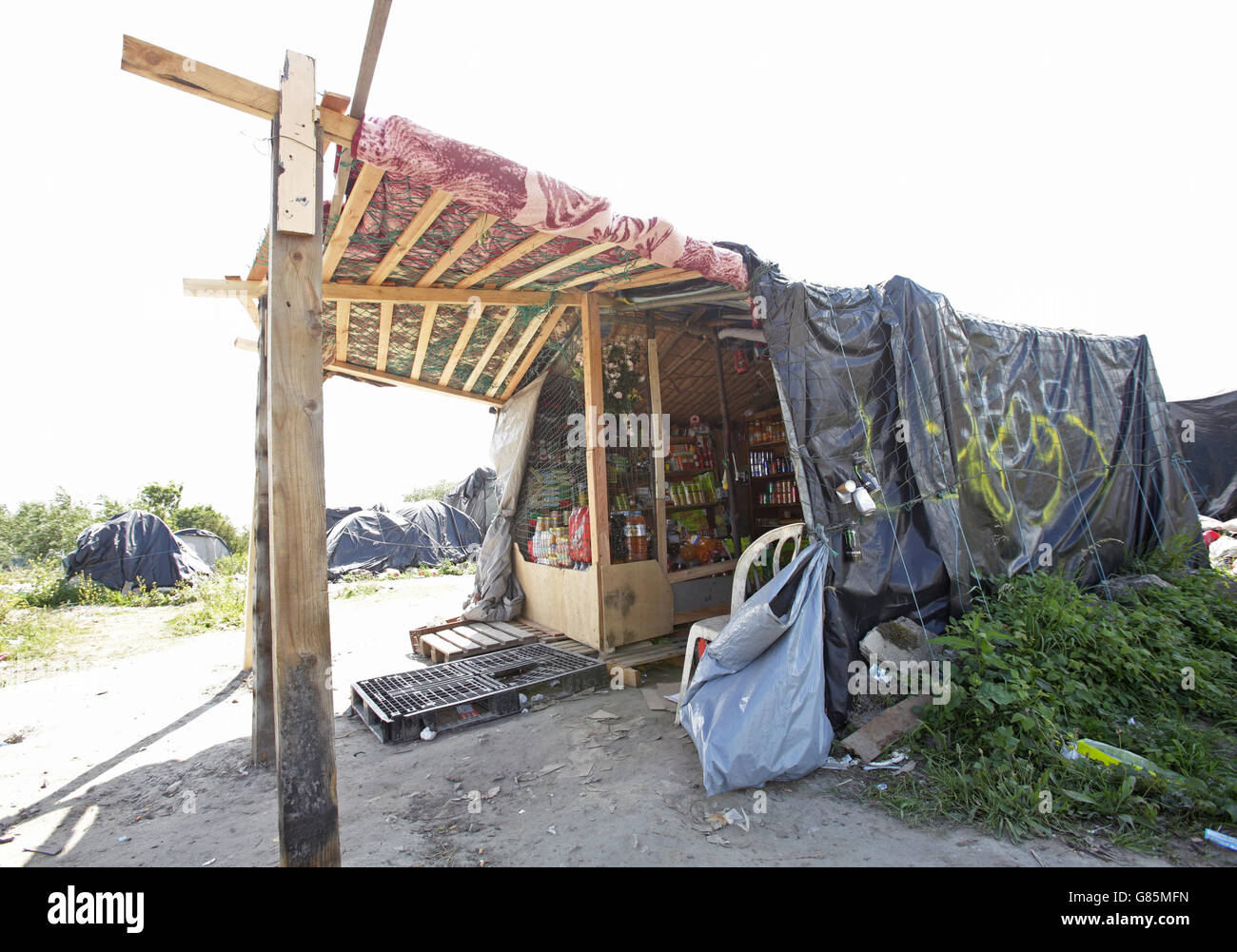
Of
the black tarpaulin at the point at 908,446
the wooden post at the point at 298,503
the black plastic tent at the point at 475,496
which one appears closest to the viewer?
the wooden post at the point at 298,503

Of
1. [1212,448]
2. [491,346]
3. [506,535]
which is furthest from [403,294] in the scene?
[1212,448]

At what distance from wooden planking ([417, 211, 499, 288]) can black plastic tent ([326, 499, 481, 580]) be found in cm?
1005

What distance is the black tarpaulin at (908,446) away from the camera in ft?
11.8

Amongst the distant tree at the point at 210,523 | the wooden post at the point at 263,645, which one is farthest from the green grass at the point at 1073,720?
the distant tree at the point at 210,523

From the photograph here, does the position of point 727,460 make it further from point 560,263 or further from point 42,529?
point 42,529

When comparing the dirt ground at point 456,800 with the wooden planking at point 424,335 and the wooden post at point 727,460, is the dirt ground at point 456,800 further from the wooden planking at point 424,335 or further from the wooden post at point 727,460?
the wooden planking at point 424,335

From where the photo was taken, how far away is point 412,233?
3500 millimetres

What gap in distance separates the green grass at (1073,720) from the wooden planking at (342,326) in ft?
16.3

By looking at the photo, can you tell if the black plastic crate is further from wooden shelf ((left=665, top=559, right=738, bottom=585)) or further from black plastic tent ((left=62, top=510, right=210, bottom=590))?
black plastic tent ((left=62, top=510, right=210, bottom=590))

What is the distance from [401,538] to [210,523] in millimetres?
4996

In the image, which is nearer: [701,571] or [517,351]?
[701,571]
